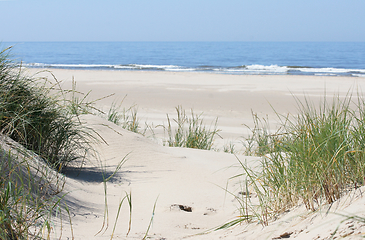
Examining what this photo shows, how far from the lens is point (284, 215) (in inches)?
83.8

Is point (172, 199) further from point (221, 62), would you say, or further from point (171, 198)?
point (221, 62)

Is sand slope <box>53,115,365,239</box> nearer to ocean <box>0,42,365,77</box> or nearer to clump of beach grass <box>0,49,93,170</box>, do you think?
clump of beach grass <box>0,49,93,170</box>

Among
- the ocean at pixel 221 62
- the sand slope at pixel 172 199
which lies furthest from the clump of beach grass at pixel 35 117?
the ocean at pixel 221 62

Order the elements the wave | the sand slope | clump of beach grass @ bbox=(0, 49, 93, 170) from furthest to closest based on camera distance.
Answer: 1. the wave
2. clump of beach grass @ bbox=(0, 49, 93, 170)
3. the sand slope

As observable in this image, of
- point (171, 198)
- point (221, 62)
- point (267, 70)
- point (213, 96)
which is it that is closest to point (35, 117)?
point (171, 198)

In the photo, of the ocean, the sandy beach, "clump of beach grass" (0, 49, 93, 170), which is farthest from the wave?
"clump of beach grass" (0, 49, 93, 170)

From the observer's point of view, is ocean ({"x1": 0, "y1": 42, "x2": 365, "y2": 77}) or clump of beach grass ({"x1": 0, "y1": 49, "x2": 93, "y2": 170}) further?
ocean ({"x1": 0, "y1": 42, "x2": 365, "y2": 77})

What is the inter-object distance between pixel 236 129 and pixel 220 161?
14.8 feet

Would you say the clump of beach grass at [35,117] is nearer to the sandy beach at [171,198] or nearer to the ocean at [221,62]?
the sandy beach at [171,198]

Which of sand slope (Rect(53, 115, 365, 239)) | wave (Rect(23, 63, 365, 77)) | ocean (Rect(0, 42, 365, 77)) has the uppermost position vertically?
ocean (Rect(0, 42, 365, 77))

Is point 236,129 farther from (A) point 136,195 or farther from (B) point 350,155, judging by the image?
(B) point 350,155

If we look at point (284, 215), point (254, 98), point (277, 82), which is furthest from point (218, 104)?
point (284, 215)

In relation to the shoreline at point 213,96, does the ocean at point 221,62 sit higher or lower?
higher

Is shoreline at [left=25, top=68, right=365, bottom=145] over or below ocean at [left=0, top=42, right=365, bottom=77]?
below
